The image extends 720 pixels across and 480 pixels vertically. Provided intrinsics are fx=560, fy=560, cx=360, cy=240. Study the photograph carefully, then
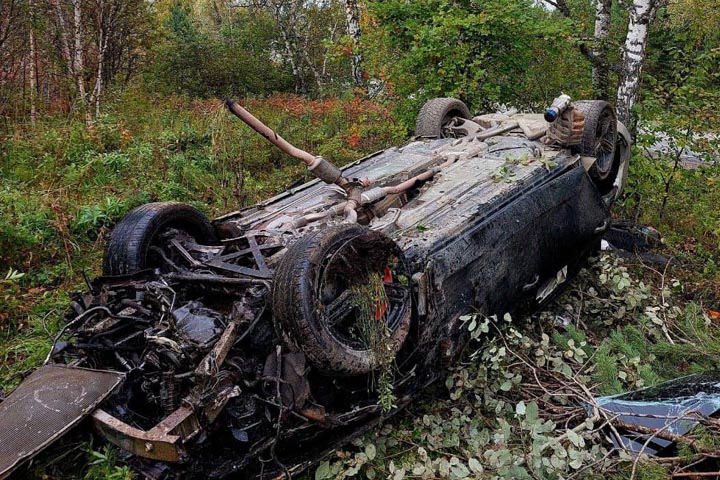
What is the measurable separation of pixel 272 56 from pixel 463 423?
13034 millimetres

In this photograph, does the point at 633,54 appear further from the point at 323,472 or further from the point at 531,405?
the point at 323,472

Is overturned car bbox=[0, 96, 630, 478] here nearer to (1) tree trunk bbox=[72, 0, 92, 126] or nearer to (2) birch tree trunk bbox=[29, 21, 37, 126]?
(2) birch tree trunk bbox=[29, 21, 37, 126]

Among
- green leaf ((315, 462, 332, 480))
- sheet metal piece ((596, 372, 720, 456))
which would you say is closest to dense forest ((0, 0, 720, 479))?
green leaf ((315, 462, 332, 480))

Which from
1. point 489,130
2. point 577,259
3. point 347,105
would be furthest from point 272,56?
point 577,259

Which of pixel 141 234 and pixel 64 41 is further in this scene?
pixel 64 41

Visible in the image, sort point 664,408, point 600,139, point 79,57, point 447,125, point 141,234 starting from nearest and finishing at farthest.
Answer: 1. point 664,408
2. point 141,234
3. point 600,139
4. point 447,125
5. point 79,57

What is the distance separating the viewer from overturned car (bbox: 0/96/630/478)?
262 centimetres

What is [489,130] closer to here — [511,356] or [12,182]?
[511,356]

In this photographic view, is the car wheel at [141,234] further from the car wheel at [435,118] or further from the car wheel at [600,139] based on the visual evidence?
the car wheel at [600,139]

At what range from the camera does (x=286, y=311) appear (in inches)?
103

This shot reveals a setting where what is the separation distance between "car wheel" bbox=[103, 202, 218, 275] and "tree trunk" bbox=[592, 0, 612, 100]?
691cm

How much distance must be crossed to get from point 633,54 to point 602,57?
1.85m

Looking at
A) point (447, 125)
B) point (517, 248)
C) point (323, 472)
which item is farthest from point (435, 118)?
point (323, 472)

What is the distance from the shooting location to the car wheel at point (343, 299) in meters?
2.64
